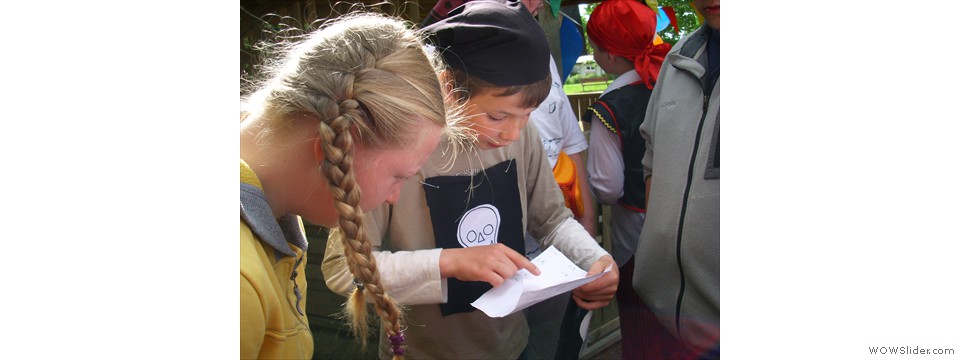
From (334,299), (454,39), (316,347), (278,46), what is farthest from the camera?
(316,347)

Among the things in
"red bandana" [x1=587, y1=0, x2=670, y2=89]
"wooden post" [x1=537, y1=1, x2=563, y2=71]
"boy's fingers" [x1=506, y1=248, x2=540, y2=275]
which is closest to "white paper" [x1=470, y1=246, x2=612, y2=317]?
"boy's fingers" [x1=506, y1=248, x2=540, y2=275]

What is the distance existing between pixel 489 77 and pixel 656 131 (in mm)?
A: 581

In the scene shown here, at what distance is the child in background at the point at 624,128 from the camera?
229 centimetres

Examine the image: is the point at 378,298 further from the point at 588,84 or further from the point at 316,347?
the point at 588,84

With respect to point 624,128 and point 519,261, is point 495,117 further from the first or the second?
point 624,128

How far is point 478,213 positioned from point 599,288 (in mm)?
394

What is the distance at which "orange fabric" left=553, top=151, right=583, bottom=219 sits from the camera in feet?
7.04

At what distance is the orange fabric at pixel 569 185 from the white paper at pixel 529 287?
648 mm

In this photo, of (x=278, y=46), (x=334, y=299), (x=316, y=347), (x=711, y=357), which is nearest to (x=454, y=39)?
(x=278, y=46)

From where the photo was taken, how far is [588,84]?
3582 millimetres

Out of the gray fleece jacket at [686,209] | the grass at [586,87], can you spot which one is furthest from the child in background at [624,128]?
the grass at [586,87]

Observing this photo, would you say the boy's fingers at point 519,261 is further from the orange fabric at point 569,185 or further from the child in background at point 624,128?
the child in background at point 624,128

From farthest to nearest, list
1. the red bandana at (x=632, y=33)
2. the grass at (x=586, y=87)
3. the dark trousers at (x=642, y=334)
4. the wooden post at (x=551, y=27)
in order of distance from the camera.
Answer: the grass at (x=586, y=87), the wooden post at (x=551, y=27), the red bandana at (x=632, y=33), the dark trousers at (x=642, y=334)

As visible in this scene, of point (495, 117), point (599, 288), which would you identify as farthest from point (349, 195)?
point (599, 288)
